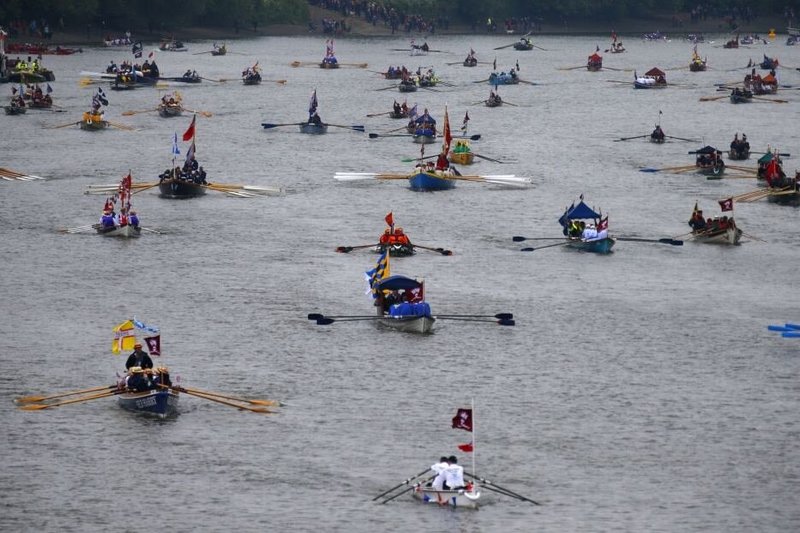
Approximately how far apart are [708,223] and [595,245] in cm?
713

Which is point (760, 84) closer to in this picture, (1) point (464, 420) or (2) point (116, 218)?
(2) point (116, 218)

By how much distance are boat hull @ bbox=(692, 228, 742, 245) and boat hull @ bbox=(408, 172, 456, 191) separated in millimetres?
22882

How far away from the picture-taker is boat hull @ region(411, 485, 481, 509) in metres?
54.1

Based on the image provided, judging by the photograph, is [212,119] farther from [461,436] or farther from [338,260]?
[461,436]

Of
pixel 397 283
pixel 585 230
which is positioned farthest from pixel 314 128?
pixel 397 283

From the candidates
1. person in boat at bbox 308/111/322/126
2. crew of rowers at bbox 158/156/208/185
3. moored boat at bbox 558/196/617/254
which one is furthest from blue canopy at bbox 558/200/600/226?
person in boat at bbox 308/111/322/126

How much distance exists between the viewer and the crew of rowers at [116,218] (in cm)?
9550

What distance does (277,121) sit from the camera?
509 feet

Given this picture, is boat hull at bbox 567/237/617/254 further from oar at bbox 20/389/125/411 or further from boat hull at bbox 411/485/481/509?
boat hull at bbox 411/485/481/509

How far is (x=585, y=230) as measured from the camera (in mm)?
94375

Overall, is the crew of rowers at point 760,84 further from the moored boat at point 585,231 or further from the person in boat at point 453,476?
the person in boat at point 453,476

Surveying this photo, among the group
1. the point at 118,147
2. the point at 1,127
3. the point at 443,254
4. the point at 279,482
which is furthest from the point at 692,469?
the point at 1,127

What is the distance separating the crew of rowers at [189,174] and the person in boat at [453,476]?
188 feet

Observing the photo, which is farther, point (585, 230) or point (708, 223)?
point (708, 223)
